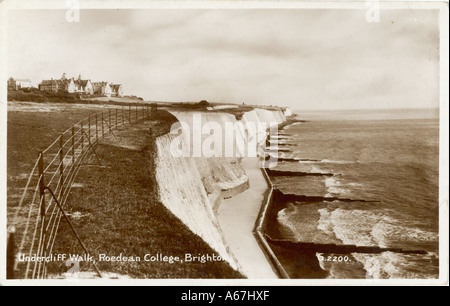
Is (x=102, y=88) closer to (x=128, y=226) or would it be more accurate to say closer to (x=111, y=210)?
(x=111, y=210)

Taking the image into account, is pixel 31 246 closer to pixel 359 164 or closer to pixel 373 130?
pixel 359 164

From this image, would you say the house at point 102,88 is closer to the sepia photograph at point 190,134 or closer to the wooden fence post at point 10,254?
the sepia photograph at point 190,134

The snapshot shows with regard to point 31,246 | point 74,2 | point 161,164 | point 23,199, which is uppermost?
point 74,2

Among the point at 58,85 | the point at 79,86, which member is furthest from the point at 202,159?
the point at 58,85

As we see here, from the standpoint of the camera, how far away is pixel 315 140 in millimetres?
10734

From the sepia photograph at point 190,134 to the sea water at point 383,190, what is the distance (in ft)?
0.14

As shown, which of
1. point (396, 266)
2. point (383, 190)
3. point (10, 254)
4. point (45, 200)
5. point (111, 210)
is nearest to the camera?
point (10, 254)

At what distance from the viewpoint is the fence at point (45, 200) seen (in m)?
6.99

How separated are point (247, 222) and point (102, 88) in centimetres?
477

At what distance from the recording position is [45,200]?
730 centimetres

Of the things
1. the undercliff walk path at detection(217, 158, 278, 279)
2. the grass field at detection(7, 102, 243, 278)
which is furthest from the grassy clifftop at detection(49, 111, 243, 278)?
the undercliff walk path at detection(217, 158, 278, 279)

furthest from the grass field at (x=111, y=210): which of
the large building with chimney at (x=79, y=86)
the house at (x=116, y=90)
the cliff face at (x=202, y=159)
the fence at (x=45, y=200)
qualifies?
the house at (x=116, y=90)

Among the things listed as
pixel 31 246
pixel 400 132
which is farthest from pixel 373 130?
pixel 31 246
